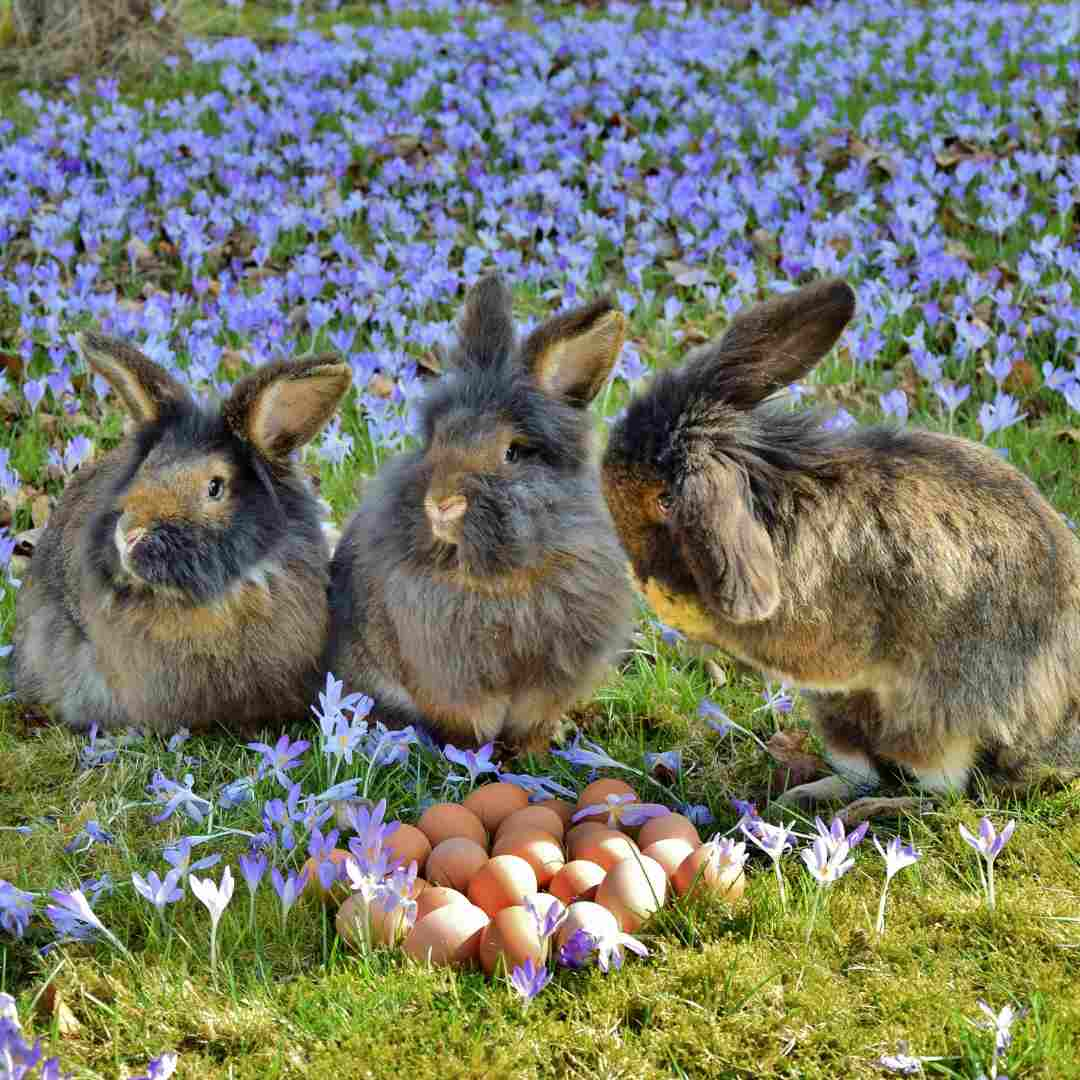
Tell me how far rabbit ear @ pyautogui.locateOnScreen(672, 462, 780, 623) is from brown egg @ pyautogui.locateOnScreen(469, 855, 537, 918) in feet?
2.65

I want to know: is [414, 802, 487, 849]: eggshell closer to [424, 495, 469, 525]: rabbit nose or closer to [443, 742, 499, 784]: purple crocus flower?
[443, 742, 499, 784]: purple crocus flower

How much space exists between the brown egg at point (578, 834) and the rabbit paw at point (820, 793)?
2.07 ft

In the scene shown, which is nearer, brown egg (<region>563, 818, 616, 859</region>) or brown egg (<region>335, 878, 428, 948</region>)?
brown egg (<region>335, 878, 428, 948</region>)

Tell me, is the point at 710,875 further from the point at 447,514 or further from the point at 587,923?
the point at 447,514

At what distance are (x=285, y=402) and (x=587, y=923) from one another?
1849 millimetres

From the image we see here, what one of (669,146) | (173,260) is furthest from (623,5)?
(173,260)

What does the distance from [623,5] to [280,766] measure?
38.5ft

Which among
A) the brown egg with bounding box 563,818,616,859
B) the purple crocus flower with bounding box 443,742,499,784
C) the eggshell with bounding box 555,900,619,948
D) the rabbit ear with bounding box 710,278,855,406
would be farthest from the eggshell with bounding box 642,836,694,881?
the rabbit ear with bounding box 710,278,855,406

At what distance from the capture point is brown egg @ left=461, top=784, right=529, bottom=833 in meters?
3.78

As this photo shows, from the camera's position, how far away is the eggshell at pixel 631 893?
10.9 feet

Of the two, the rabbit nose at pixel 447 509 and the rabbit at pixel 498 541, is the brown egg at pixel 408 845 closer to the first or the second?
the rabbit at pixel 498 541

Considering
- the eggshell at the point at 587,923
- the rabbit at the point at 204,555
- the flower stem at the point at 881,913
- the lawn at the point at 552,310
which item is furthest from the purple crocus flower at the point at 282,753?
the flower stem at the point at 881,913

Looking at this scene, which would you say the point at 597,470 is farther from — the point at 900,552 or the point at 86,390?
the point at 86,390

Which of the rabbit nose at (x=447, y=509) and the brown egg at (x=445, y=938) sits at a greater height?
the rabbit nose at (x=447, y=509)
